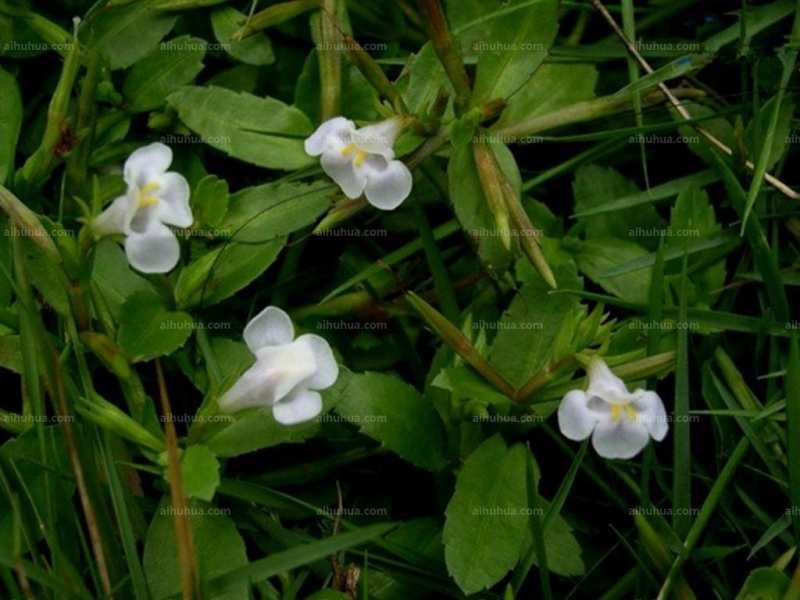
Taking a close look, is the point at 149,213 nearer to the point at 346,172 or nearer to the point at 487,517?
the point at 346,172

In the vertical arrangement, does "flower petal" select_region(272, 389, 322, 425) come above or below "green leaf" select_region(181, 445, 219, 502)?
above

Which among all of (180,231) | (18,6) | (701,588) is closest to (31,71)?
(18,6)

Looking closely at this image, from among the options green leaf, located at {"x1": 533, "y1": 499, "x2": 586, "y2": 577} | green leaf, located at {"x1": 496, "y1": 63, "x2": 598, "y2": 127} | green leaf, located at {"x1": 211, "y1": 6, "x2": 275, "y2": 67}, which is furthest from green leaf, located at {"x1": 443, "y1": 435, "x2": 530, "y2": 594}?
green leaf, located at {"x1": 211, "y1": 6, "x2": 275, "y2": 67}

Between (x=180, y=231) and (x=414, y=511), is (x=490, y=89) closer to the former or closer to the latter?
(x=180, y=231)

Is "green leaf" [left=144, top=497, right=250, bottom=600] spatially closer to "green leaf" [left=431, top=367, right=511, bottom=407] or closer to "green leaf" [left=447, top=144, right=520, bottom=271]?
"green leaf" [left=431, top=367, right=511, bottom=407]

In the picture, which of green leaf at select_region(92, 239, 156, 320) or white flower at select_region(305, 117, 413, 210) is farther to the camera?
green leaf at select_region(92, 239, 156, 320)

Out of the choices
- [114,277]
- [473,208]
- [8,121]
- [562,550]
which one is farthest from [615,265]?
[8,121]
